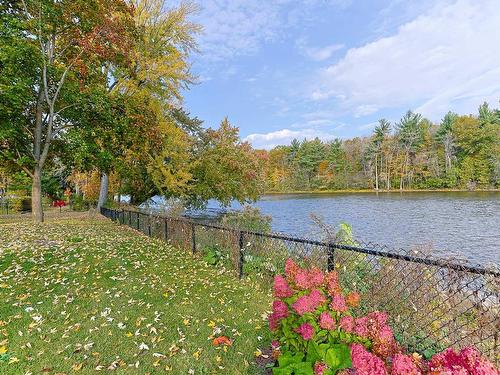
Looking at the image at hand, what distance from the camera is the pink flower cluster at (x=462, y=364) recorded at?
144cm

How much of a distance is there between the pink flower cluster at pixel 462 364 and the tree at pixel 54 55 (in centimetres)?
1239

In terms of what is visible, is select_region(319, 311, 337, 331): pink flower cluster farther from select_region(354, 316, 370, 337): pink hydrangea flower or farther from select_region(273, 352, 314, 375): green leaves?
select_region(273, 352, 314, 375): green leaves

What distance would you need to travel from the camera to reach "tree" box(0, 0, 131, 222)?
10695 mm

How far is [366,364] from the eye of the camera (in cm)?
174

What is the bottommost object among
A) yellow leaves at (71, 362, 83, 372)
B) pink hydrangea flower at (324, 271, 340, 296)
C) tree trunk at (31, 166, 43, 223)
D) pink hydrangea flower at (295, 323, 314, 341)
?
yellow leaves at (71, 362, 83, 372)

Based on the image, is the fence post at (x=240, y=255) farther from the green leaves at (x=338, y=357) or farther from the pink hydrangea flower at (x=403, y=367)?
the pink hydrangea flower at (x=403, y=367)

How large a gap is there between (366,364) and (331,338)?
0.45 metres

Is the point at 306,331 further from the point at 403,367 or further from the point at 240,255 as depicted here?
the point at 240,255

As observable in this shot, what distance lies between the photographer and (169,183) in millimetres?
15773

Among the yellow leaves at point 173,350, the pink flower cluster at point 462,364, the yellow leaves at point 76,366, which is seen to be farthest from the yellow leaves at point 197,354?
the pink flower cluster at point 462,364

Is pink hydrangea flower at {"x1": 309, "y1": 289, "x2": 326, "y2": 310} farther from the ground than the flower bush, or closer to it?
farther from the ground

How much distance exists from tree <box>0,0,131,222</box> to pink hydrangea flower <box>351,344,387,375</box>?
475 inches

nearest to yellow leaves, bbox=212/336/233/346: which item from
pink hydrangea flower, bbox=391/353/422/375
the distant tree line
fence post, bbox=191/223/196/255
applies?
pink hydrangea flower, bbox=391/353/422/375

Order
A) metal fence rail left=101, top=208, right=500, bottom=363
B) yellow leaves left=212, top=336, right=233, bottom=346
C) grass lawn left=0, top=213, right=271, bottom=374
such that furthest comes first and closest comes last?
yellow leaves left=212, top=336, right=233, bottom=346 → grass lawn left=0, top=213, right=271, bottom=374 → metal fence rail left=101, top=208, right=500, bottom=363
